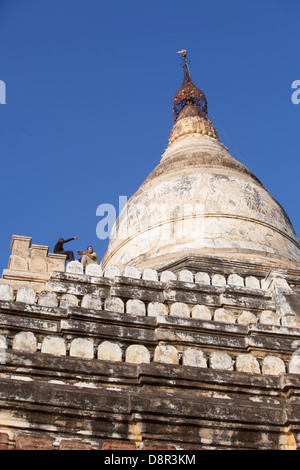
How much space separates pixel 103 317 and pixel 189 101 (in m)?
17.5

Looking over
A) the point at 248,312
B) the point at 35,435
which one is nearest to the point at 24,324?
the point at 35,435

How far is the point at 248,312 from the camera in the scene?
10.2 metres

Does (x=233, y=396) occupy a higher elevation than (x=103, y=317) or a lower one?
lower

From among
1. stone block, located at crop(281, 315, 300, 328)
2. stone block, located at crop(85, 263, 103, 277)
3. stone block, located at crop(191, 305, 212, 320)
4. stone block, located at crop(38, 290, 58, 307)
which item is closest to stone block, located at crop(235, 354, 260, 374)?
stone block, located at crop(191, 305, 212, 320)

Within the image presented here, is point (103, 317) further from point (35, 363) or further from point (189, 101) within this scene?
point (189, 101)

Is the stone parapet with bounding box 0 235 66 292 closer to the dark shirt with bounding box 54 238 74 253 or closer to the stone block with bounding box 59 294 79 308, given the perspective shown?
the dark shirt with bounding box 54 238 74 253

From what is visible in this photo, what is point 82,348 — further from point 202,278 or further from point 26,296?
point 202,278

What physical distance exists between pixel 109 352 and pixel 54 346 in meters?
0.69

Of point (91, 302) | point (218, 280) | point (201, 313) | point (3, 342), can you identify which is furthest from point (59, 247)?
point (3, 342)

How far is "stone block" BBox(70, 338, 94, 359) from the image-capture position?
8.45 m

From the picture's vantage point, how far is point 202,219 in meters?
15.1

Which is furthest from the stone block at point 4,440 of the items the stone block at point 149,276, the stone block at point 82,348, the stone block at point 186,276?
the stone block at point 186,276
